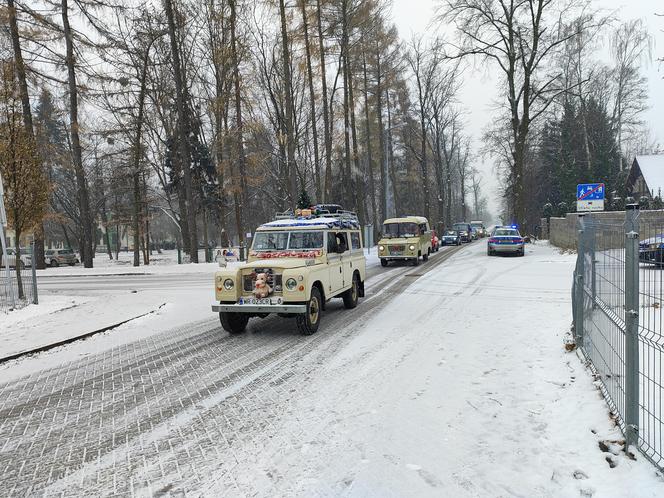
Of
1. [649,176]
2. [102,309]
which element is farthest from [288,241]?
[649,176]

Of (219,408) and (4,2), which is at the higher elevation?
(4,2)

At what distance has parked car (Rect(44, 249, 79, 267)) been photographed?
3800 cm

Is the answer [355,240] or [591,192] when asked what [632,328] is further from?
[591,192]

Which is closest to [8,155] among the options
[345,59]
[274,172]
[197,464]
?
[197,464]

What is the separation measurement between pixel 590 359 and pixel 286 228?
619 cm

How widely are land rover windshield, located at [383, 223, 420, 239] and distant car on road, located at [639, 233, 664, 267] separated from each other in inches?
722

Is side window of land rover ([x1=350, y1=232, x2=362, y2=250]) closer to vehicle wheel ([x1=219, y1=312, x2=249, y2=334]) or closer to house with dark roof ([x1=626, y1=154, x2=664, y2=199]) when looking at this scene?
vehicle wheel ([x1=219, y1=312, x2=249, y2=334])

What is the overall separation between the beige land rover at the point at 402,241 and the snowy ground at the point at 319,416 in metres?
12.5

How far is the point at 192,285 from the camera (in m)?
17.9

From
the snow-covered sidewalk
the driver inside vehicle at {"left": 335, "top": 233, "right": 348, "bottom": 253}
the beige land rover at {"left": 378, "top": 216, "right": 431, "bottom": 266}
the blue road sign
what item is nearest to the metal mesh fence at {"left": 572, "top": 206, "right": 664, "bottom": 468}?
the snow-covered sidewalk

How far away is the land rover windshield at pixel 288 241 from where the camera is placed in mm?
9875

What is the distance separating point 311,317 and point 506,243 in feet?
61.6

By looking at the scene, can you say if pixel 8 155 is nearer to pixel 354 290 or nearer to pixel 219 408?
pixel 354 290

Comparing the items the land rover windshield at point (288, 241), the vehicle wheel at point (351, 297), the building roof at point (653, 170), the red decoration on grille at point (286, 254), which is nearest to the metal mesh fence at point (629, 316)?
the red decoration on grille at point (286, 254)
